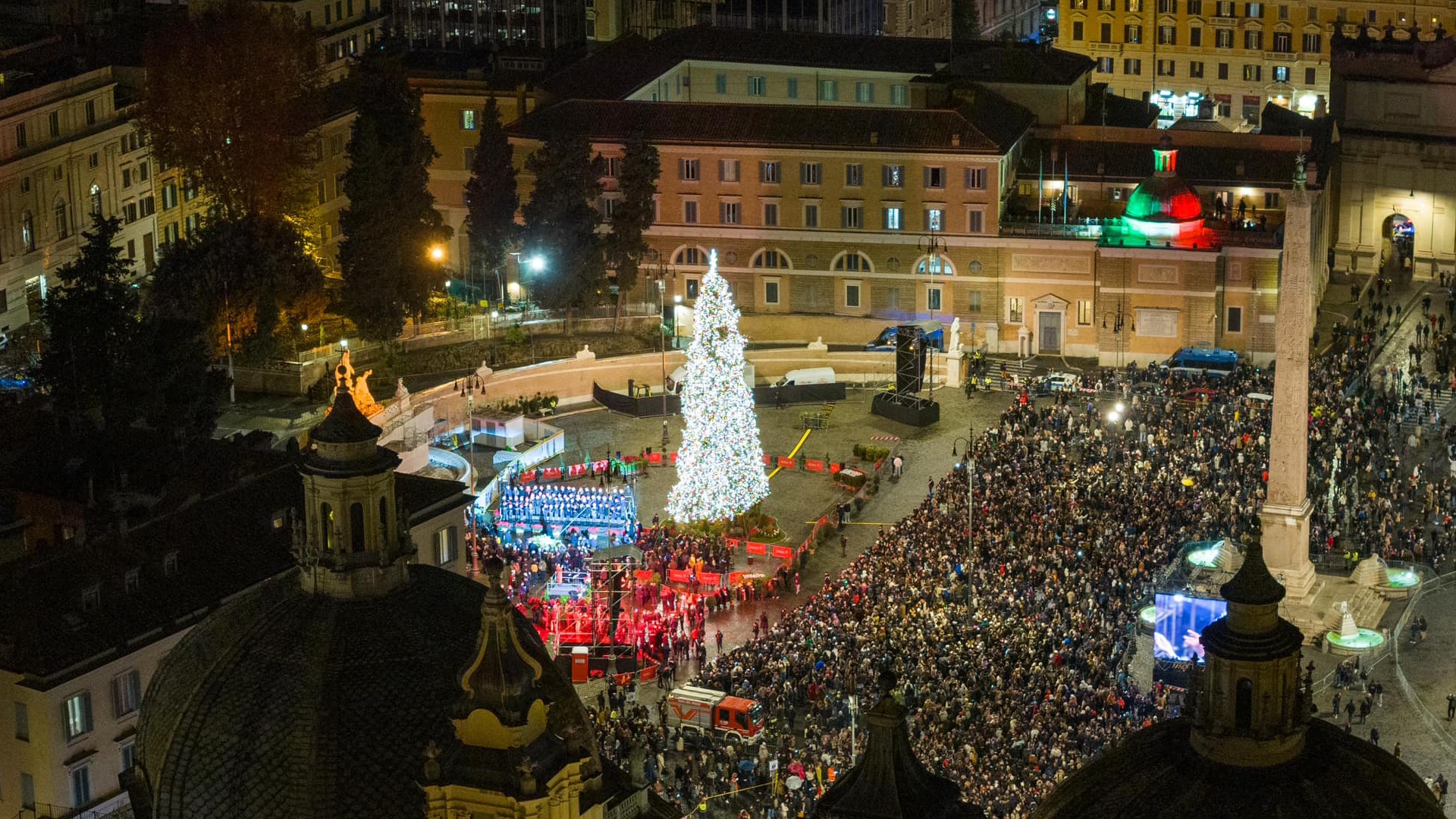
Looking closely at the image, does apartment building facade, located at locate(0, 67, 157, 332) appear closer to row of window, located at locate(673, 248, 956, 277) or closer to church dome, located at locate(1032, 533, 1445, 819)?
row of window, located at locate(673, 248, 956, 277)

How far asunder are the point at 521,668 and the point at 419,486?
110ft

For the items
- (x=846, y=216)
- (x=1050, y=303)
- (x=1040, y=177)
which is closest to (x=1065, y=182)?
(x=1040, y=177)

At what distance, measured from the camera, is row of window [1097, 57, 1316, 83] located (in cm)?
14412

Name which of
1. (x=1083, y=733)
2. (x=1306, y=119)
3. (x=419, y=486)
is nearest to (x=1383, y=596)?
(x=1083, y=733)

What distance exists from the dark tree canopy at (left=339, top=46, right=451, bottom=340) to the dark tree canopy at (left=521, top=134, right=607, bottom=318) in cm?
375

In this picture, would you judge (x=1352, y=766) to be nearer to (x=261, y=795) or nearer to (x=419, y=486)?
(x=261, y=795)

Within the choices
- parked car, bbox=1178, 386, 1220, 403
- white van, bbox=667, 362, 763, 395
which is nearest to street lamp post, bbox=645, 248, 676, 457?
white van, bbox=667, 362, 763, 395

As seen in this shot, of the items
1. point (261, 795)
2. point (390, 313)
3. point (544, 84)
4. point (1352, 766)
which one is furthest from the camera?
point (544, 84)

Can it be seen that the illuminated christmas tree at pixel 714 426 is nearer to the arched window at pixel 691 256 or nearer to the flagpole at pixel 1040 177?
the arched window at pixel 691 256

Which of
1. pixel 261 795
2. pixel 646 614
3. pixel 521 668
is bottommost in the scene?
pixel 646 614

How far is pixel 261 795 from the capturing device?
153 feet

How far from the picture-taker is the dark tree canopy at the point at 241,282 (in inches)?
3750

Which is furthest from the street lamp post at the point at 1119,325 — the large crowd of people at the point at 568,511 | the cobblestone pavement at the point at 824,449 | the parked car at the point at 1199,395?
the large crowd of people at the point at 568,511

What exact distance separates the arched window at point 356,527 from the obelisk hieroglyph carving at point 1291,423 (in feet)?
118
